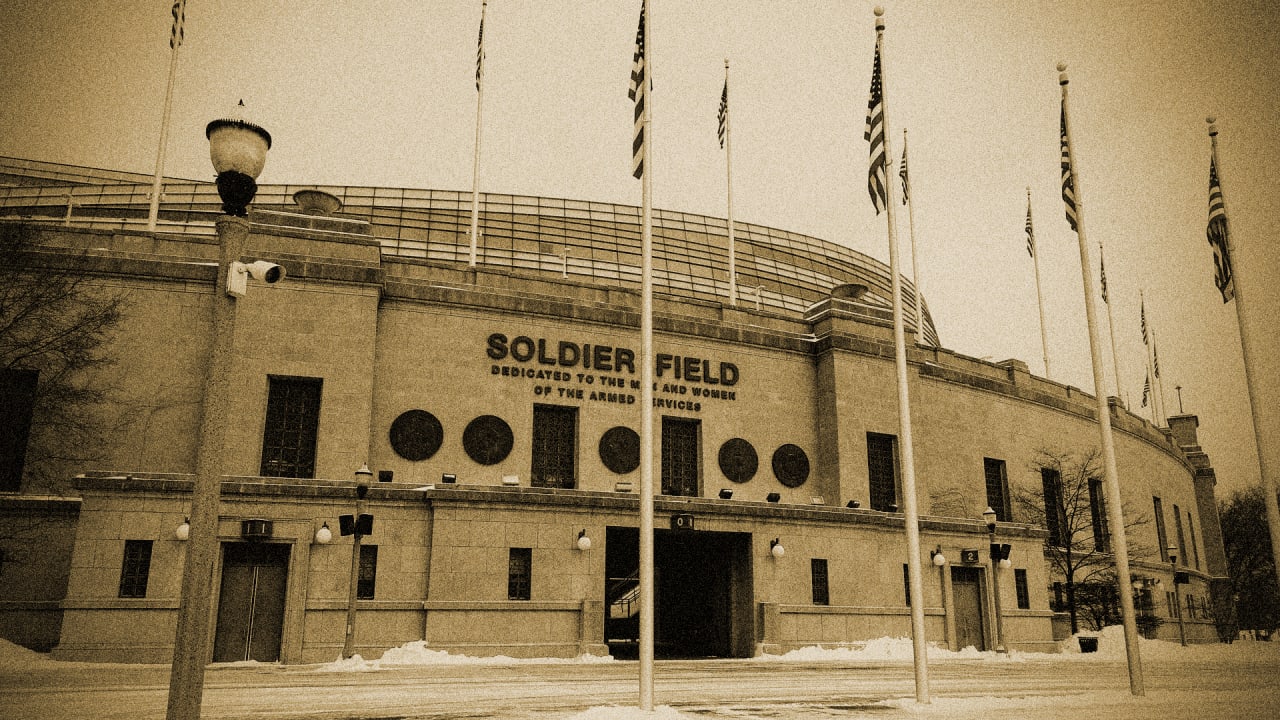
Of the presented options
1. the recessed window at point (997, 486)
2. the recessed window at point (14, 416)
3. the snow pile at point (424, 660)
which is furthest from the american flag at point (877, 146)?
the recessed window at point (997, 486)

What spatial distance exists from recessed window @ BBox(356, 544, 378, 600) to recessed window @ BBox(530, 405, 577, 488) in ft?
21.7

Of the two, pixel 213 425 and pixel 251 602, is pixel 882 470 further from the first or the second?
pixel 213 425

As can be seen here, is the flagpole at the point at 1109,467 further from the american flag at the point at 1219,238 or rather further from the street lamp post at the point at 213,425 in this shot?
the street lamp post at the point at 213,425

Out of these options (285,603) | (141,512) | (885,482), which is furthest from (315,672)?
(885,482)

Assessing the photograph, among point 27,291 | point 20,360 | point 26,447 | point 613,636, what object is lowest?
point 613,636

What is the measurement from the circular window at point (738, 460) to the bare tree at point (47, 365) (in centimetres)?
1989


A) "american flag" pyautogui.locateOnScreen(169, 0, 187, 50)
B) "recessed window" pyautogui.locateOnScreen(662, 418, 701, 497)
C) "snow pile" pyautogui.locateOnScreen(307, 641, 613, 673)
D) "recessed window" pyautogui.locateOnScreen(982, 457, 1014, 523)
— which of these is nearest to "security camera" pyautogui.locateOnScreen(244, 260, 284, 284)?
"snow pile" pyautogui.locateOnScreen(307, 641, 613, 673)

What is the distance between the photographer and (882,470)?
35562mm

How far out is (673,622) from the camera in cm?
3338

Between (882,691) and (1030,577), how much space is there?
19597 mm

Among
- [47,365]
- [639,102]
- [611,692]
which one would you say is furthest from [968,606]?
[47,365]

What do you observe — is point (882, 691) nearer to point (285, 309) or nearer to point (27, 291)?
point (285, 309)

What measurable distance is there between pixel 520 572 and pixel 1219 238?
19639 mm

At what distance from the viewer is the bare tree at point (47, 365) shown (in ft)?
83.1
